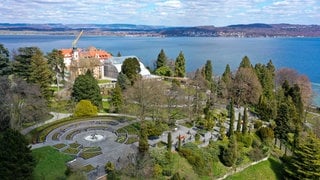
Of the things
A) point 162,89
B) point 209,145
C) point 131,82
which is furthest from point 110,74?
point 209,145

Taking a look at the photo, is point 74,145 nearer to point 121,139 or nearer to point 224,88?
point 121,139

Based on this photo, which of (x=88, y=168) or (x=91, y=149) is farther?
(x=91, y=149)

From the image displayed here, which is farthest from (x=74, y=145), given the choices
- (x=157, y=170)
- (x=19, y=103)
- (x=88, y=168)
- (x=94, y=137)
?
(x=157, y=170)

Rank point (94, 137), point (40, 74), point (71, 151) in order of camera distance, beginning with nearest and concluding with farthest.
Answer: point (71, 151)
point (94, 137)
point (40, 74)

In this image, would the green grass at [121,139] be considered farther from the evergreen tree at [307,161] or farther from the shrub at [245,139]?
the evergreen tree at [307,161]

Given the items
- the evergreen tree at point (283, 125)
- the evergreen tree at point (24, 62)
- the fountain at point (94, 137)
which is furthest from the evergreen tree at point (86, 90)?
the evergreen tree at point (283, 125)

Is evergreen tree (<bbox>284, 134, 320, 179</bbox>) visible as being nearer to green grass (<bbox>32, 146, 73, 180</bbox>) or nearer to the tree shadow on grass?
the tree shadow on grass

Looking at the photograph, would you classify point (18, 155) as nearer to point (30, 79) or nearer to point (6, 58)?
point (30, 79)

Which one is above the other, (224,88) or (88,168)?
(224,88)
